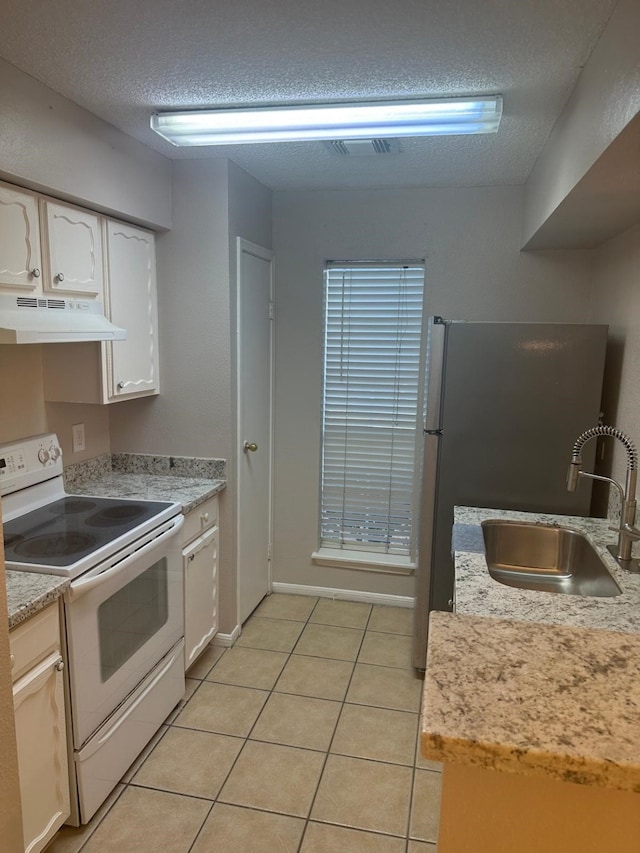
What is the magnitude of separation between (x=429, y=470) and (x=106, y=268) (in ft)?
5.51

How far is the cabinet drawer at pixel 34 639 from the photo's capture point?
1.65 meters

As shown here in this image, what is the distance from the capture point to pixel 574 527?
234 cm

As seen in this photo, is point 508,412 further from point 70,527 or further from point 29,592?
point 29,592

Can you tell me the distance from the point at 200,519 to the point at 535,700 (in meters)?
2.11

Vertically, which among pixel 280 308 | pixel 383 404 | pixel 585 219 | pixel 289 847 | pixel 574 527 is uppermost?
pixel 585 219

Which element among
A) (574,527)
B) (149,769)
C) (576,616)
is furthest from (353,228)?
(149,769)

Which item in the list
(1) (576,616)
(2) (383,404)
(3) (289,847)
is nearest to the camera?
(1) (576,616)

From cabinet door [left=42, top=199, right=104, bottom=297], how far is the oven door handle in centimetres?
102

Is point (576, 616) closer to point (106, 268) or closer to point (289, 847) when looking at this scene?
point (289, 847)

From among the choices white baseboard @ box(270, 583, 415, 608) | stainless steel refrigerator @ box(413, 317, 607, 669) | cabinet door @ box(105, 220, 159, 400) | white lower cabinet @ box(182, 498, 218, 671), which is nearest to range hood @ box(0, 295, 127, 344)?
cabinet door @ box(105, 220, 159, 400)

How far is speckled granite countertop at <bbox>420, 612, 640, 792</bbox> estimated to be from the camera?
0.80 m

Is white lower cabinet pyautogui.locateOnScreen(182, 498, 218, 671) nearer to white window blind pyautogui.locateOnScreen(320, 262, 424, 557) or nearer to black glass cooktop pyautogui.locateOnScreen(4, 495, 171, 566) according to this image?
black glass cooktop pyautogui.locateOnScreen(4, 495, 171, 566)

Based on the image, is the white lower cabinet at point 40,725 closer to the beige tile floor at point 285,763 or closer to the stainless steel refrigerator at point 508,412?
the beige tile floor at point 285,763

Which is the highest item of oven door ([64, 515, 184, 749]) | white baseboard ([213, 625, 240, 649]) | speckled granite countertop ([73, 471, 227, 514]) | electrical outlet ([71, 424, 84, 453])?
electrical outlet ([71, 424, 84, 453])
